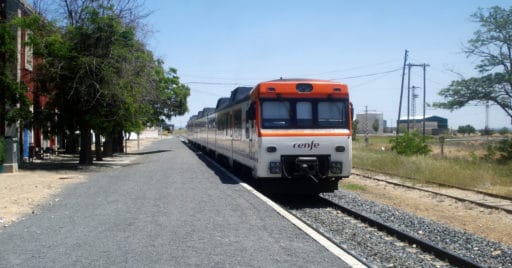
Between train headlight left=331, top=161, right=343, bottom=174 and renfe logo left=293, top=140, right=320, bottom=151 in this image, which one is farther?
train headlight left=331, top=161, right=343, bottom=174

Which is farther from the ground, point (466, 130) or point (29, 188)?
point (466, 130)

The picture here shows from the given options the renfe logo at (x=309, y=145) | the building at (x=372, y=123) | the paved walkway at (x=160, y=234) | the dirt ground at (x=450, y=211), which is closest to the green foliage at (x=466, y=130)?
the building at (x=372, y=123)

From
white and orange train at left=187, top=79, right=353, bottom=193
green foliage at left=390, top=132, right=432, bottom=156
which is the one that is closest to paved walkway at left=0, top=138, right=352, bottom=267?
white and orange train at left=187, top=79, right=353, bottom=193

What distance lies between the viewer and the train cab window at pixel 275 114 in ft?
44.7

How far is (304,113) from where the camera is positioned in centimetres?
1378

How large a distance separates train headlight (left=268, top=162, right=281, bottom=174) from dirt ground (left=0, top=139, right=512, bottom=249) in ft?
→ 11.8

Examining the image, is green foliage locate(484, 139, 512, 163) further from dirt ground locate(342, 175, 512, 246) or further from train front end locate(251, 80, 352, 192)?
train front end locate(251, 80, 352, 192)

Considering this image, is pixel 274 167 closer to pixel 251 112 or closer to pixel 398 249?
pixel 251 112

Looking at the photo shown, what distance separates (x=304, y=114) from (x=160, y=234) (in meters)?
6.33

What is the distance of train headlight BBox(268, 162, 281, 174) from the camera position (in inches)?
521

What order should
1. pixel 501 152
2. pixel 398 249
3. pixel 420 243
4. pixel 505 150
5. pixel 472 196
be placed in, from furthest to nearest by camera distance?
pixel 501 152 → pixel 505 150 → pixel 472 196 → pixel 420 243 → pixel 398 249

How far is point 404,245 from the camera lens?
8797mm

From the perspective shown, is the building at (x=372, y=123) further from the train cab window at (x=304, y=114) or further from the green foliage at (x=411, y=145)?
the train cab window at (x=304, y=114)

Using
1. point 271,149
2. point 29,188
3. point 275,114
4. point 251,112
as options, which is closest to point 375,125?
point 251,112
